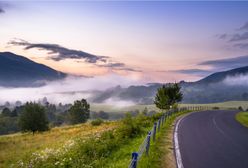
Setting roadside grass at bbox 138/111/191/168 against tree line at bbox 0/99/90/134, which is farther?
tree line at bbox 0/99/90/134

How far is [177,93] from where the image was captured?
65.8 metres

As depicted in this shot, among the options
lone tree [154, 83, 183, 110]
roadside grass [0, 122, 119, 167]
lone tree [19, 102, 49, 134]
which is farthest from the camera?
lone tree [154, 83, 183, 110]

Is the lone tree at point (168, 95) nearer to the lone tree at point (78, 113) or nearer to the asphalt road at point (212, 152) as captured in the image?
the asphalt road at point (212, 152)

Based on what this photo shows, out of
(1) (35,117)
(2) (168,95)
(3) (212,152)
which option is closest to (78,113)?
(1) (35,117)

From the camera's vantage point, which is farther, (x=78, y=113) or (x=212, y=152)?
(x=78, y=113)

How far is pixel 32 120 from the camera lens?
6297cm

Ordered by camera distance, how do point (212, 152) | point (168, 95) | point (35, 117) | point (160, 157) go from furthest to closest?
point (168, 95) → point (35, 117) → point (212, 152) → point (160, 157)

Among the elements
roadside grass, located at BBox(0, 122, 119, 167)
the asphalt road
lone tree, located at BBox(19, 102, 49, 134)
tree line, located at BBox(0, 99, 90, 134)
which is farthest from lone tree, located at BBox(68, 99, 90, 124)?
the asphalt road

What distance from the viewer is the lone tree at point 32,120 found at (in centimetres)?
6247

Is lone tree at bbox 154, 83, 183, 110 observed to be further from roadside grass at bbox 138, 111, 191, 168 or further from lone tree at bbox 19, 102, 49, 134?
roadside grass at bbox 138, 111, 191, 168

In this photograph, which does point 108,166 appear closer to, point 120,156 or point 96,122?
point 120,156

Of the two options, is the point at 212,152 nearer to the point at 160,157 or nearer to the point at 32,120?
the point at 160,157

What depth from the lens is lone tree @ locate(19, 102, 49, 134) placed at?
62.5m

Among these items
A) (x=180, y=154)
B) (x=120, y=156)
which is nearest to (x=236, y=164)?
(x=180, y=154)
